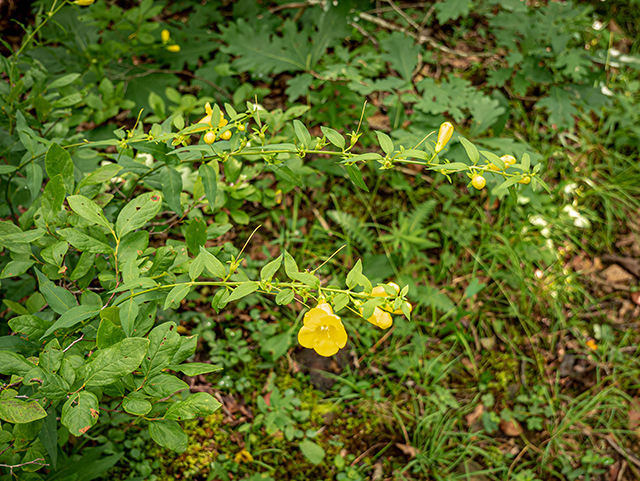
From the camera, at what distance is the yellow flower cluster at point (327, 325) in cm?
107

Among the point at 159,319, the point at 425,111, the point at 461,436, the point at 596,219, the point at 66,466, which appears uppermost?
the point at 425,111

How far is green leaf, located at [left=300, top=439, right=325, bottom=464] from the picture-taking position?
2016 millimetres

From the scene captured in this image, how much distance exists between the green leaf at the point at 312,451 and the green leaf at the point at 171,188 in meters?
1.44

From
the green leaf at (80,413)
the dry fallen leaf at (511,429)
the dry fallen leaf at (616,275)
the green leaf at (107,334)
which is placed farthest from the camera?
the dry fallen leaf at (616,275)

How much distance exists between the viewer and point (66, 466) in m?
1.59

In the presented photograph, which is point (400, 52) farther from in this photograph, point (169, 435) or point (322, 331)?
point (169, 435)

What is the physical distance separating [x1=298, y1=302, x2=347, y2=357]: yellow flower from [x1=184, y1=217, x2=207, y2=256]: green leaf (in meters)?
0.49

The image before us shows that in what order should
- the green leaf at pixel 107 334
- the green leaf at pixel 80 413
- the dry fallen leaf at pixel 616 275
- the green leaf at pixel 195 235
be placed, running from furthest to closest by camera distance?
the dry fallen leaf at pixel 616 275, the green leaf at pixel 195 235, the green leaf at pixel 107 334, the green leaf at pixel 80 413

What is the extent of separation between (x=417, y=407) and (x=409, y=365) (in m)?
0.24

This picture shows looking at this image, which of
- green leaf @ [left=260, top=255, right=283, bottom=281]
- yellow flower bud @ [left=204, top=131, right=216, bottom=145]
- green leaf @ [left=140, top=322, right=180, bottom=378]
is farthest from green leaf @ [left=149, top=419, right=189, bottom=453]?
yellow flower bud @ [left=204, top=131, right=216, bottom=145]

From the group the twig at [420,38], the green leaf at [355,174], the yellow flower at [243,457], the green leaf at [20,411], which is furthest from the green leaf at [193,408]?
the twig at [420,38]

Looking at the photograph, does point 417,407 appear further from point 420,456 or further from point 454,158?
point 454,158

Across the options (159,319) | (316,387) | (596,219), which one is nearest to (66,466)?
(159,319)

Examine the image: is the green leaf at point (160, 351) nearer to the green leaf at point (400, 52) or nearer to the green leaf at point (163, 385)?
the green leaf at point (163, 385)
